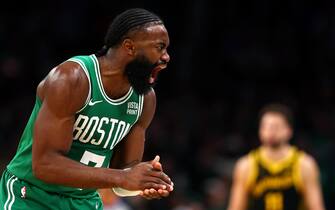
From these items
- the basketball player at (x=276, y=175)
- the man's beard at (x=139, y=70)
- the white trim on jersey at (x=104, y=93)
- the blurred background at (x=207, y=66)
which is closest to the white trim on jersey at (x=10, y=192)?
the white trim on jersey at (x=104, y=93)

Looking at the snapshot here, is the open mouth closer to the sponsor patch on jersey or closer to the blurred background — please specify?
the sponsor patch on jersey

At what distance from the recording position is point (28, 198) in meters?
4.64

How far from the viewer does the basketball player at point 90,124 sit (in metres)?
4.31

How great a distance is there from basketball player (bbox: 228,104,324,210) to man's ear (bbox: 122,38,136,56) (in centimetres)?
350

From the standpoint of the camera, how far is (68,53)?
1191 cm

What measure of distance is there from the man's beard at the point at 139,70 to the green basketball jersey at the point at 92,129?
0.11 metres

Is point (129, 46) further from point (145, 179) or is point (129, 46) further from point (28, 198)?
point (28, 198)

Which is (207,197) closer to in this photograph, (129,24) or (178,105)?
(178,105)

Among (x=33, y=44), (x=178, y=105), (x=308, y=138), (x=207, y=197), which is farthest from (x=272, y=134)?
(x=33, y=44)

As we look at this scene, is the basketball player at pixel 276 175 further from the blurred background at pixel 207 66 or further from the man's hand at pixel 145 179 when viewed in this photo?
the man's hand at pixel 145 179

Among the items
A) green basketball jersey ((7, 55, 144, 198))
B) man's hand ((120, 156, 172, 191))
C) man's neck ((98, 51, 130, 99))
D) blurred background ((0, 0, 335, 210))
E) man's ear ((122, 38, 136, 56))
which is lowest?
man's hand ((120, 156, 172, 191))

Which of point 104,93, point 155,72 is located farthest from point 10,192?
point 155,72

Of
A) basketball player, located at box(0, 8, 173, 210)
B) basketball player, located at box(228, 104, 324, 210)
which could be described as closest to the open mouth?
basketball player, located at box(0, 8, 173, 210)

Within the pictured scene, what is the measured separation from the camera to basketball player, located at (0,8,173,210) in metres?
4.31
